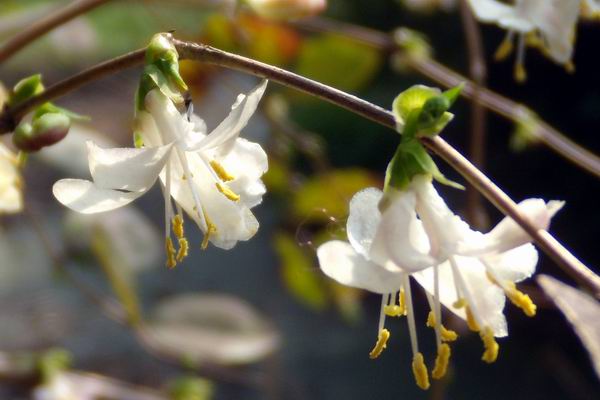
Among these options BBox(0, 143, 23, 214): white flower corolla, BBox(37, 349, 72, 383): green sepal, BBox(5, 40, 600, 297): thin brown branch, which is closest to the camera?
BBox(5, 40, 600, 297): thin brown branch

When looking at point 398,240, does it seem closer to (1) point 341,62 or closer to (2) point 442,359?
(2) point 442,359

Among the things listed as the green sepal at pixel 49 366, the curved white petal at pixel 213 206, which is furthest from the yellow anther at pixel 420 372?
the green sepal at pixel 49 366

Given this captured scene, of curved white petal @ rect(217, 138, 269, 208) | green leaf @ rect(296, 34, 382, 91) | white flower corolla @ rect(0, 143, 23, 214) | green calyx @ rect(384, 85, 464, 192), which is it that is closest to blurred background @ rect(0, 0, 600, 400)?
green leaf @ rect(296, 34, 382, 91)

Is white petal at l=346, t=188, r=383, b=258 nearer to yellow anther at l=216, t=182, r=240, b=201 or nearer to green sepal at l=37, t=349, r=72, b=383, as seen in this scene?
yellow anther at l=216, t=182, r=240, b=201

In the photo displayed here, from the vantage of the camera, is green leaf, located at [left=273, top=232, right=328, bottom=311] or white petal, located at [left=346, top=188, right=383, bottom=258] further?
green leaf, located at [left=273, top=232, right=328, bottom=311]

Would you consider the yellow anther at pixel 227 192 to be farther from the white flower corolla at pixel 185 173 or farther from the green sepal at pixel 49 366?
the green sepal at pixel 49 366

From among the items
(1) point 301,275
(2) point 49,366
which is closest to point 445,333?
(2) point 49,366
